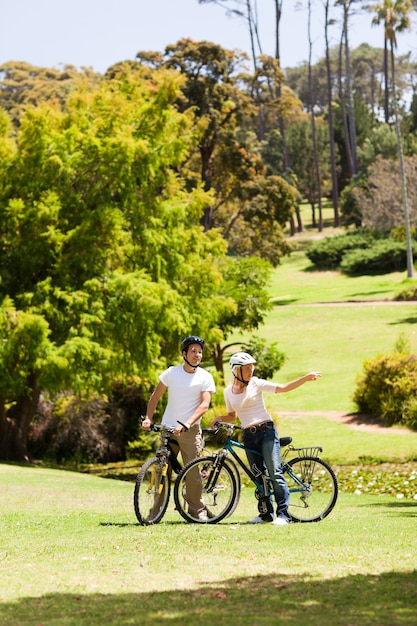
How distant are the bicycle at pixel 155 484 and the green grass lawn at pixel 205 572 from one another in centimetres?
20

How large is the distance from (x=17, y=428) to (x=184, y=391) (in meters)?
15.8

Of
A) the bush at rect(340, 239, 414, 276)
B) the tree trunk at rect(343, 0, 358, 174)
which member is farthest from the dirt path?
the tree trunk at rect(343, 0, 358, 174)

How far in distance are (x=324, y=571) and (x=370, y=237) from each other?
6059 centimetres

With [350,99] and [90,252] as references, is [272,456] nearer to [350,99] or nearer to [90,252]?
[90,252]

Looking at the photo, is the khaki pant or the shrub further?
the shrub

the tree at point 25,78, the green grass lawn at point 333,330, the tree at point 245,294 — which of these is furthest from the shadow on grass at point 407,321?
the tree at point 25,78

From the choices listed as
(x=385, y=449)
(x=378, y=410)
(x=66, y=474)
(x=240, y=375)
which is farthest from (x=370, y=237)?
(x=240, y=375)

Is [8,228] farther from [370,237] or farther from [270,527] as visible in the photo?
[370,237]

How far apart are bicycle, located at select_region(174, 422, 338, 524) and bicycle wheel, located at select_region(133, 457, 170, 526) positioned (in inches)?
7.2

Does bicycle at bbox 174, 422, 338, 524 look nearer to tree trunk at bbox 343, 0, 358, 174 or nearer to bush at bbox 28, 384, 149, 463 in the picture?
bush at bbox 28, 384, 149, 463

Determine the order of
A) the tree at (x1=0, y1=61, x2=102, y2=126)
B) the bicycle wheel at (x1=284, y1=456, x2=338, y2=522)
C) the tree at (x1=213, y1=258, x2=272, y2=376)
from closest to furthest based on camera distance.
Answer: the bicycle wheel at (x1=284, y1=456, x2=338, y2=522), the tree at (x1=213, y1=258, x2=272, y2=376), the tree at (x1=0, y1=61, x2=102, y2=126)

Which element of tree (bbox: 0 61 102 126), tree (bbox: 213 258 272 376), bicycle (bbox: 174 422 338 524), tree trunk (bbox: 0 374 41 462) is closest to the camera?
bicycle (bbox: 174 422 338 524)

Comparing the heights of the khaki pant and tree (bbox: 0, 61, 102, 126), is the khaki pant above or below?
below

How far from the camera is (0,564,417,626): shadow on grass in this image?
5629mm
